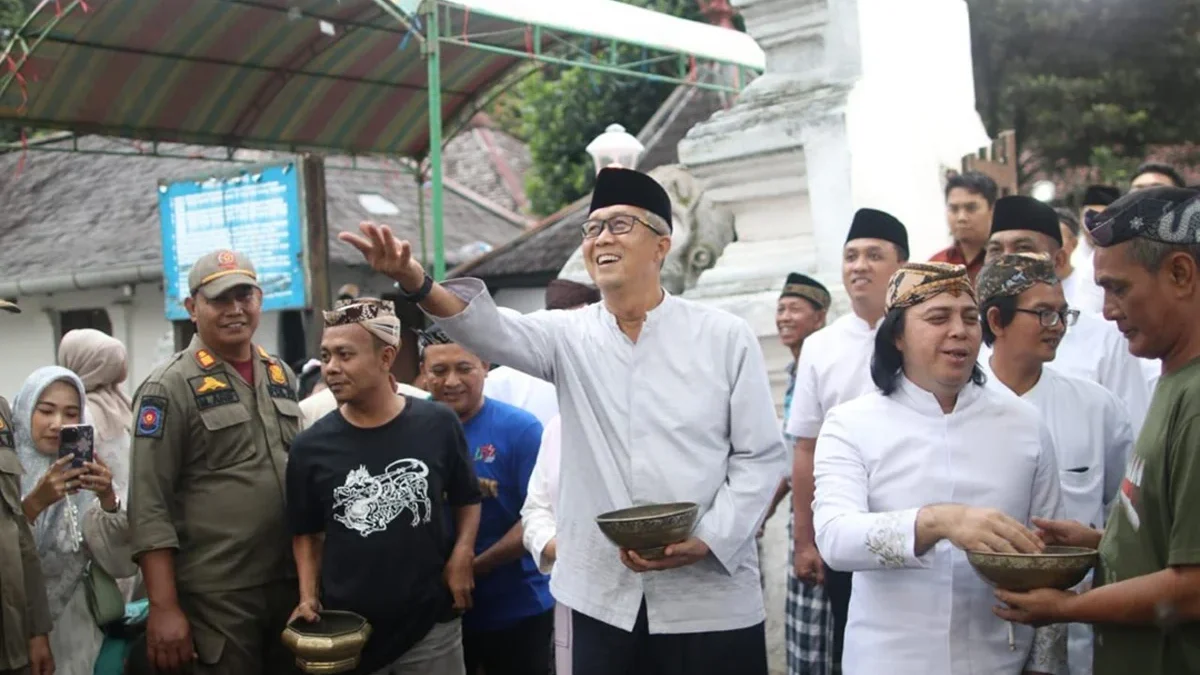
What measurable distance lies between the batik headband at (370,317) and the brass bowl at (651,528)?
124 cm

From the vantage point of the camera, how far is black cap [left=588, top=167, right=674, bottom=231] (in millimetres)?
3674

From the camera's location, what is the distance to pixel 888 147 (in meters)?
5.84

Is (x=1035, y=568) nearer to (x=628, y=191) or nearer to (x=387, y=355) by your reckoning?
(x=628, y=191)

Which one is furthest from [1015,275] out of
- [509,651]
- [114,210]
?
[114,210]

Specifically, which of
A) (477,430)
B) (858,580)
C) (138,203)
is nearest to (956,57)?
(477,430)

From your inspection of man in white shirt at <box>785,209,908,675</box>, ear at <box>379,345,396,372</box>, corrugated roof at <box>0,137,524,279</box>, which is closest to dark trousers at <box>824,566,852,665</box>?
man in white shirt at <box>785,209,908,675</box>

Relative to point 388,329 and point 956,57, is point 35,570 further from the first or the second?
point 956,57

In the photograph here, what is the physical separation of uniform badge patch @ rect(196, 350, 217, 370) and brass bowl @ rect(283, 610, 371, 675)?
0.95 metres

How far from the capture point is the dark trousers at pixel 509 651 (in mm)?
4555

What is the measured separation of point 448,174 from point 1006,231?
22.1m

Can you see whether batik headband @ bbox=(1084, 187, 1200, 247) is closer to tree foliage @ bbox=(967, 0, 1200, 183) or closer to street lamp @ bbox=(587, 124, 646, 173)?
street lamp @ bbox=(587, 124, 646, 173)

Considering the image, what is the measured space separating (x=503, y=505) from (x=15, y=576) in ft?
5.49

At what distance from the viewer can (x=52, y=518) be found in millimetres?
4543

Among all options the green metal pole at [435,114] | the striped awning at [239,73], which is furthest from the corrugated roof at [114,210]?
the green metal pole at [435,114]
